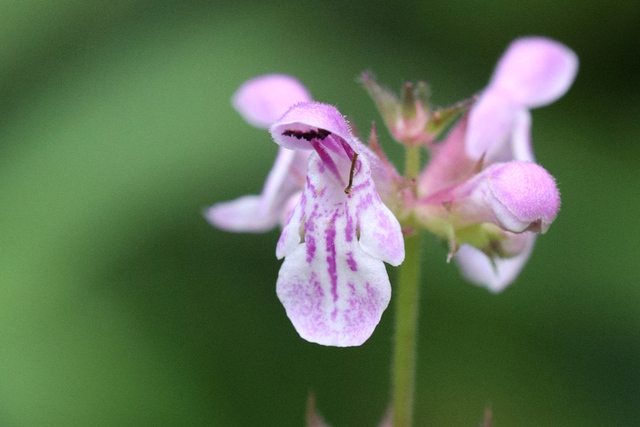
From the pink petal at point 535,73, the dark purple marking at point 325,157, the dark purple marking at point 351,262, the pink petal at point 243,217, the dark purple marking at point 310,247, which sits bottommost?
the dark purple marking at point 351,262

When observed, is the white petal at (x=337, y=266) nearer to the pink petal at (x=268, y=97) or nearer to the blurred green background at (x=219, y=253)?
the pink petal at (x=268, y=97)

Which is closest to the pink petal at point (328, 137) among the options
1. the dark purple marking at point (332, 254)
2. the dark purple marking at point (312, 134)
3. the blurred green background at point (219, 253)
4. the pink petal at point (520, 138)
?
the dark purple marking at point (312, 134)

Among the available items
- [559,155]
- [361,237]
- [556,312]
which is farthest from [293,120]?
[559,155]

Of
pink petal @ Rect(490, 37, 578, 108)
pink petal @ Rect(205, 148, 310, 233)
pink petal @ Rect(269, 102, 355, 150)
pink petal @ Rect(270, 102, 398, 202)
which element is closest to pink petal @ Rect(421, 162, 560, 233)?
pink petal @ Rect(270, 102, 398, 202)

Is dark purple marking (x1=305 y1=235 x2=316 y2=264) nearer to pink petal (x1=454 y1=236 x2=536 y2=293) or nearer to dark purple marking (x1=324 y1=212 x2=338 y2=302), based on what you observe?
dark purple marking (x1=324 y1=212 x2=338 y2=302)

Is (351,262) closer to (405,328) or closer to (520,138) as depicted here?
(405,328)

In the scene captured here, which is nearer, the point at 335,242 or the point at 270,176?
the point at 335,242

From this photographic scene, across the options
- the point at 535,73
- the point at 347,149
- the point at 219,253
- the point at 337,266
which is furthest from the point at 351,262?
the point at 219,253
